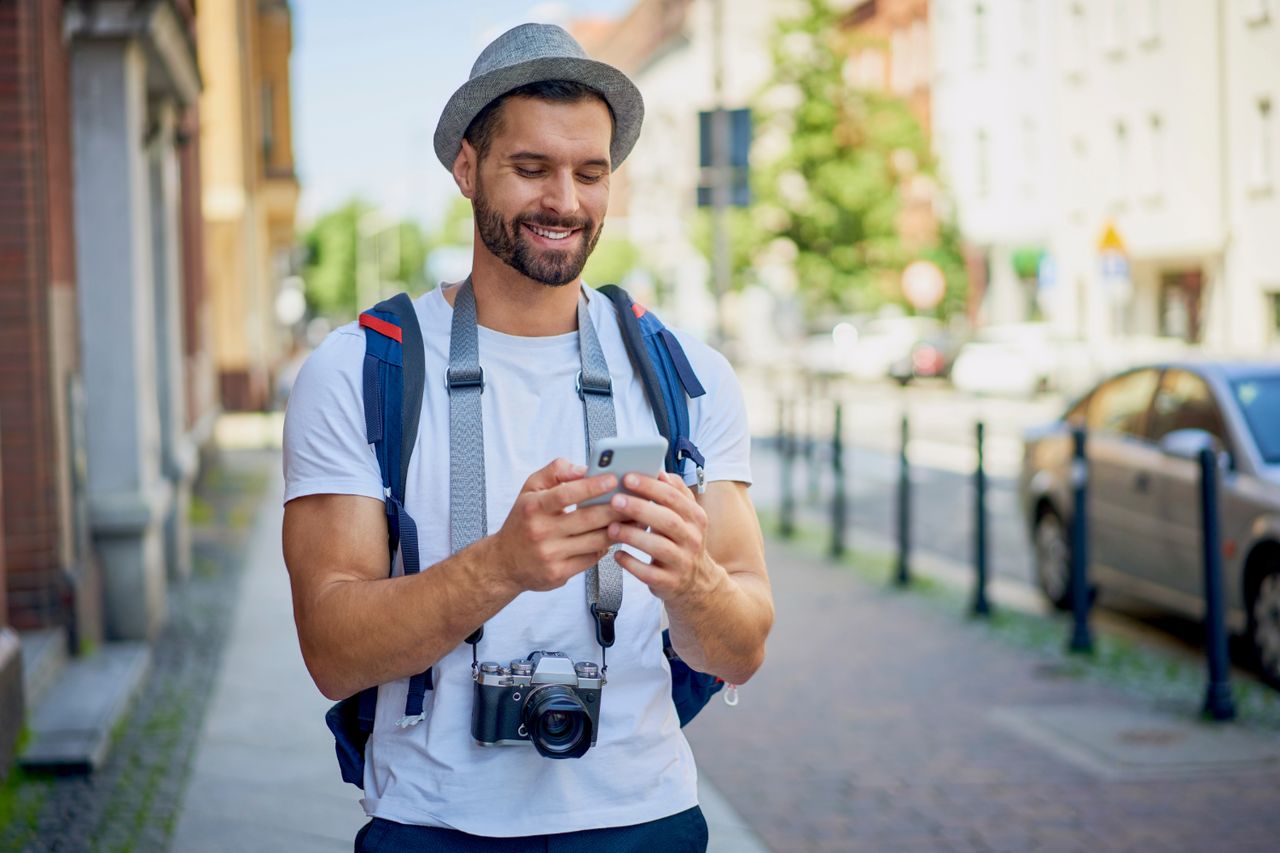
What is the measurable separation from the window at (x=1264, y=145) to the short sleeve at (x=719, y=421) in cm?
2440

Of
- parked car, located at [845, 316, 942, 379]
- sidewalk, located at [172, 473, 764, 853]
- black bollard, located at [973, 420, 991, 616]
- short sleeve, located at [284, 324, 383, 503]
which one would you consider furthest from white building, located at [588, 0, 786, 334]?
short sleeve, located at [284, 324, 383, 503]

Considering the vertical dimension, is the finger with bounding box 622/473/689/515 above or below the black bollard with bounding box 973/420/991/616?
above

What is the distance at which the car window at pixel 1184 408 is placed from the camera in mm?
8883

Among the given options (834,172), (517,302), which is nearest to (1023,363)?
(834,172)

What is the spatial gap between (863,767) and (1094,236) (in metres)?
34.4

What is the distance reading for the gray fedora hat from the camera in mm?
2426

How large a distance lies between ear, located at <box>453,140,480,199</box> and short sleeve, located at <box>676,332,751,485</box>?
0.39m

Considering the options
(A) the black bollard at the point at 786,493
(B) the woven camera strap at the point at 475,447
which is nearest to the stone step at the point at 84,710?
(B) the woven camera strap at the point at 475,447

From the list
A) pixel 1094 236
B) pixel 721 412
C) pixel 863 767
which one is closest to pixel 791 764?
pixel 863 767

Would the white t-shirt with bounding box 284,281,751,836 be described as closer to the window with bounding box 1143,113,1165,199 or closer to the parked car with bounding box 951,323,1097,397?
the window with bounding box 1143,113,1165,199

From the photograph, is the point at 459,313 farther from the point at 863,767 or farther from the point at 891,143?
the point at 891,143

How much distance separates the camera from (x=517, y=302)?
2506 mm

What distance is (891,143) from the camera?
46344 millimetres

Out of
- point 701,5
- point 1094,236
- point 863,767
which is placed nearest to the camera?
point 863,767
